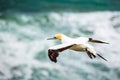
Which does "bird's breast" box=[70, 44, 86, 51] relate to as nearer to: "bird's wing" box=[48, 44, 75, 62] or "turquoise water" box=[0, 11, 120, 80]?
"bird's wing" box=[48, 44, 75, 62]

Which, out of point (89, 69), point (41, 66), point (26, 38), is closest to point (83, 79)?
point (89, 69)

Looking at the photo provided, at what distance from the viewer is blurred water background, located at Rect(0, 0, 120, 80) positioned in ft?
6.16

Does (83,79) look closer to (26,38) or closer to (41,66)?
(41,66)

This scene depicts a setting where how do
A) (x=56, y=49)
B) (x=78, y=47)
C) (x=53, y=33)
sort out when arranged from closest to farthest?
1. (x=56, y=49)
2. (x=78, y=47)
3. (x=53, y=33)

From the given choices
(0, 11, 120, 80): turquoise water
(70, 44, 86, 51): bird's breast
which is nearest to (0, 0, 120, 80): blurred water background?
(0, 11, 120, 80): turquoise water

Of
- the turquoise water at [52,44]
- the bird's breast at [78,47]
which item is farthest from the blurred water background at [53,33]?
the bird's breast at [78,47]

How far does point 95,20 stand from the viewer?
1933 mm

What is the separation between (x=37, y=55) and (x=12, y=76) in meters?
0.19

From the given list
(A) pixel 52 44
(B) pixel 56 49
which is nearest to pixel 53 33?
(A) pixel 52 44

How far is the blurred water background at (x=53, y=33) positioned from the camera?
6.16ft

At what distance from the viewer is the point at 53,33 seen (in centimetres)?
196

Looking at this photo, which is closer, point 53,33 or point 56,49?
point 56,49

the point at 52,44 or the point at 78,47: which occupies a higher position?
the point at 78,47

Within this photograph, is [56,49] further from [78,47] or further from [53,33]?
[53,33]
